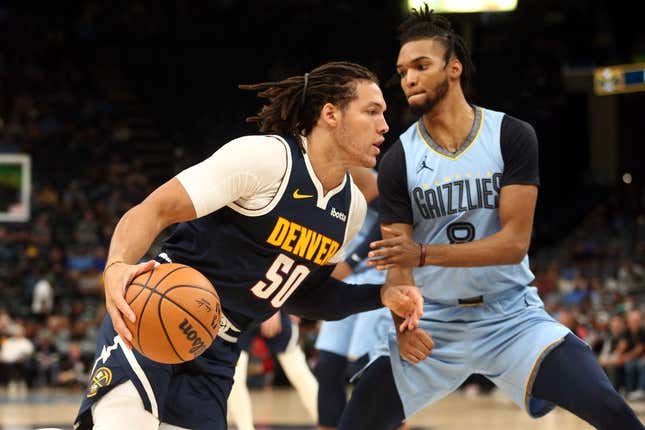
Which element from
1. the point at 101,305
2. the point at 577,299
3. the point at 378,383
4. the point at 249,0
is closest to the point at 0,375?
the point at 101,305

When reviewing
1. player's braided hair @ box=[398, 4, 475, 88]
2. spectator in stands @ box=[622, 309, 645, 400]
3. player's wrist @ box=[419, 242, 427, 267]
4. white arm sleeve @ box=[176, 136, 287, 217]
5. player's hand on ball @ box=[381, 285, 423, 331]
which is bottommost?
spectator in stands @ box=[622, 309, 645, 400]

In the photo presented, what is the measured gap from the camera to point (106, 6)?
75.3 feet

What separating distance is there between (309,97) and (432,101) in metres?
0.60

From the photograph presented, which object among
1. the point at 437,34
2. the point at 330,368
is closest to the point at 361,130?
the point at 437,34

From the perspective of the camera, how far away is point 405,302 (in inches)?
162

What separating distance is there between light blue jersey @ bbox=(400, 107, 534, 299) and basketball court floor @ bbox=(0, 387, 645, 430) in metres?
5.37

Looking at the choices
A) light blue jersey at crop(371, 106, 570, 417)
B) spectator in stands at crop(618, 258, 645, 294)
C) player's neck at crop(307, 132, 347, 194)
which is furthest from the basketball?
spectator in stands at crop(618, 258, 645, 294)

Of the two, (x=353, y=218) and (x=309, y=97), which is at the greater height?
(x=309, y=97)

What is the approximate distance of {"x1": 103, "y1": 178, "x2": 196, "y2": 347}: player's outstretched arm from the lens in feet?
10.9

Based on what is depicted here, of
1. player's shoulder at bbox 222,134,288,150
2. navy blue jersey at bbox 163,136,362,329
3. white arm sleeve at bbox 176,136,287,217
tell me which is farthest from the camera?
navy blue jersey at bbox 163,136,362,329

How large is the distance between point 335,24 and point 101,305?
7.62 meters

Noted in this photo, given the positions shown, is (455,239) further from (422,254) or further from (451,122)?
(451,122)

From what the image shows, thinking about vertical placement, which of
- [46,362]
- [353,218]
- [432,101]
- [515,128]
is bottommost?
[46,362]

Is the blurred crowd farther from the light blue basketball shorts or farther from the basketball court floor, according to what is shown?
the light blue basketball shorts
